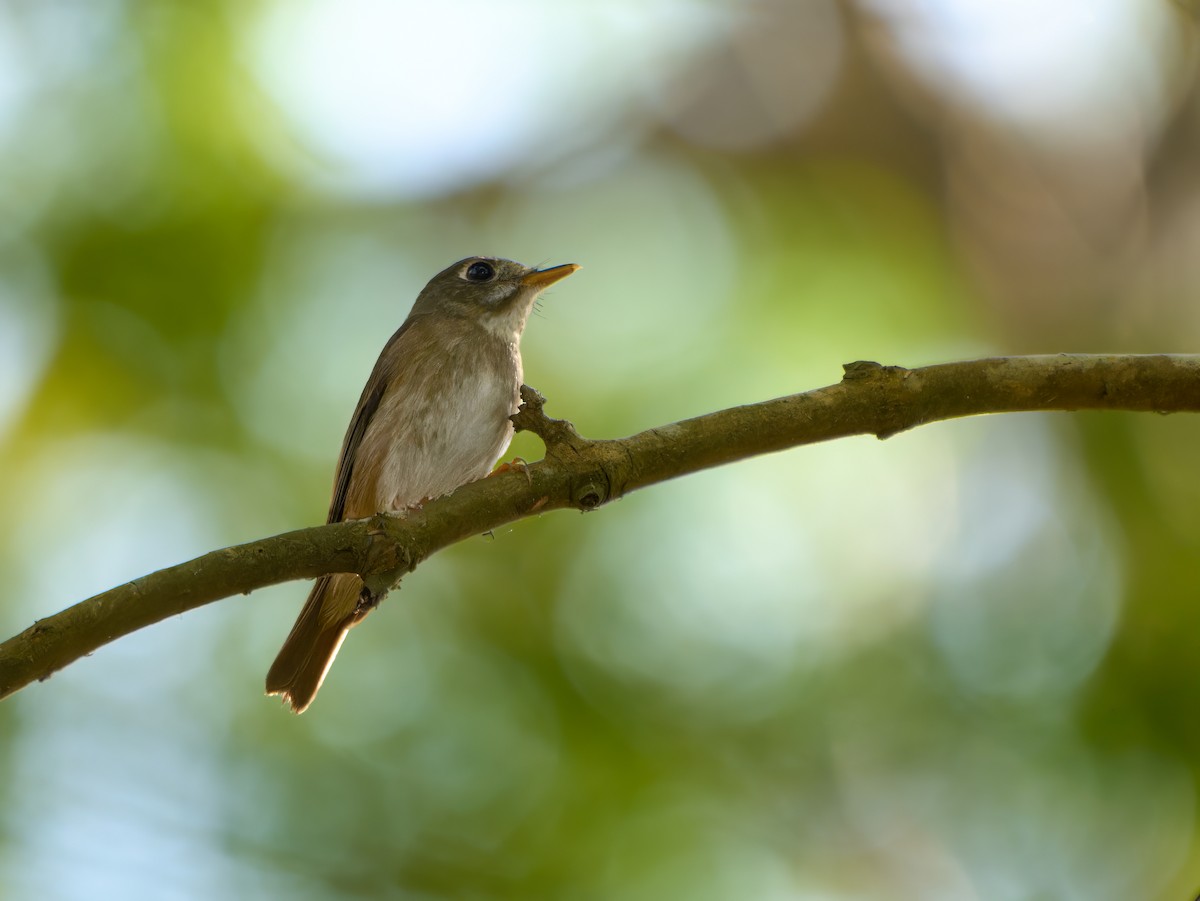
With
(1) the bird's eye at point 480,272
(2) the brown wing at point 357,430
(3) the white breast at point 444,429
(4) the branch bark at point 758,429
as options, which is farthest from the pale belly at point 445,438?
(4) the branch bark at point 758,429

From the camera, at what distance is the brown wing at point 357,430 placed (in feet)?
21.5

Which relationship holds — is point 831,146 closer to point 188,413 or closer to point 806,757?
point 806,757

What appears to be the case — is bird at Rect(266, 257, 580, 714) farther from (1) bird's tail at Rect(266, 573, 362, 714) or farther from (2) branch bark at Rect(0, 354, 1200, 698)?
(2) branch bark at Rect(0, 354, 1200, 698)

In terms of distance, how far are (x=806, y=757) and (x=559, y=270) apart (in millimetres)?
3333

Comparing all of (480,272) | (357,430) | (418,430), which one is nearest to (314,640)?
(418,430)

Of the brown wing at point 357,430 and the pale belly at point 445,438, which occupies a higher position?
the brown wing at point 357,430

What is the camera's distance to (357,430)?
668cm

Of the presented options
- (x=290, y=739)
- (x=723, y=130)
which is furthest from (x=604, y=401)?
(x=290, y=739)

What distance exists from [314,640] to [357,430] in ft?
4.44

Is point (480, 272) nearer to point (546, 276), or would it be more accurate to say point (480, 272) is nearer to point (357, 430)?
point (546, 276)

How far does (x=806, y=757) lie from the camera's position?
24.6ft

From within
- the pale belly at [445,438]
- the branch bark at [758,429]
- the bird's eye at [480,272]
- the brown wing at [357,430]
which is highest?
the bird's eye at [480,272]

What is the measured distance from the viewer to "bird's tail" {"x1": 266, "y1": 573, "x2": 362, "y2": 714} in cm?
567

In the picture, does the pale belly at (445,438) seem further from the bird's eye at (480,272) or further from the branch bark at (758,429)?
the branch bark at (758,429)
